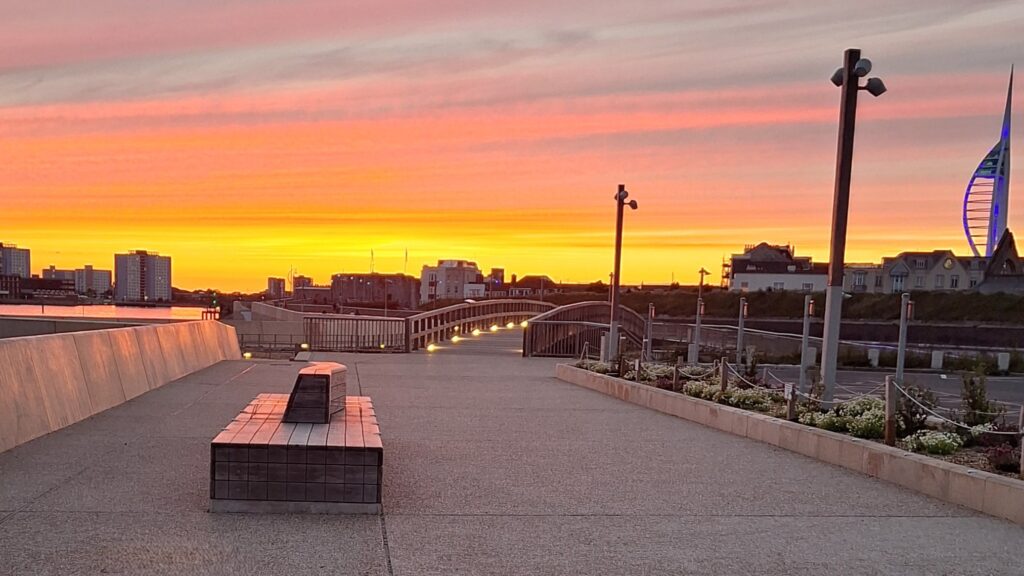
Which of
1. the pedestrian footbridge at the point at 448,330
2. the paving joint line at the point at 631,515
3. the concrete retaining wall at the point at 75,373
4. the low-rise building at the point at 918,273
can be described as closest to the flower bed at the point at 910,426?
the paving joint line at the point at 631,515

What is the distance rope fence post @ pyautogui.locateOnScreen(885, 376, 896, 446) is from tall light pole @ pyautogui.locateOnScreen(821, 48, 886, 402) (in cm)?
210

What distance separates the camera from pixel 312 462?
565 cm

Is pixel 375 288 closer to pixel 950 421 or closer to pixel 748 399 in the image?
pixel 748 399

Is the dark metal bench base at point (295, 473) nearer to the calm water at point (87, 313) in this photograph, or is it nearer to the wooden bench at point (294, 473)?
the wooden bench at point (294, 473)

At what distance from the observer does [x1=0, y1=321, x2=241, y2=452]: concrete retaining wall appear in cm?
757

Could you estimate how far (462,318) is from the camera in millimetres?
30672

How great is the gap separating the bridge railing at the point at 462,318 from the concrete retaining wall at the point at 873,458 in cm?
1377

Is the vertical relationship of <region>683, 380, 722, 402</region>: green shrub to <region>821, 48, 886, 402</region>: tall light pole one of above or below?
below

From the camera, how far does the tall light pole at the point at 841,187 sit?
10.2 m

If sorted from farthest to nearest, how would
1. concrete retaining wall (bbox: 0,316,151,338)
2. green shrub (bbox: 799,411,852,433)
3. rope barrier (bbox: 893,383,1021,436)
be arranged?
1. concrete retaining wall (bbox: 0,316,151,338)
2. green shrub (bbox: 799,411,852,433)
3. rope barrier (bbox: 893,383,1021,436)

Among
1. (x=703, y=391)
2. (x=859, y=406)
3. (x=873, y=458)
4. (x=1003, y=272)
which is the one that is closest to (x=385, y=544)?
(x=873, y=458)

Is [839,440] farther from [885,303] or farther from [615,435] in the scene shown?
[885,303]

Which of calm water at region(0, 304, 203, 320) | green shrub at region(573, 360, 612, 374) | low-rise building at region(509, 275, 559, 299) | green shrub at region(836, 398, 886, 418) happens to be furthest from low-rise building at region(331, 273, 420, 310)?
green shrub at region(836, 398, 886, 418)

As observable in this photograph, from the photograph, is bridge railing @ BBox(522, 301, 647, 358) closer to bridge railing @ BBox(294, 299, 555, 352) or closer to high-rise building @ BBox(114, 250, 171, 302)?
bridge railing @ BBox(294, 299, 555, 352)
